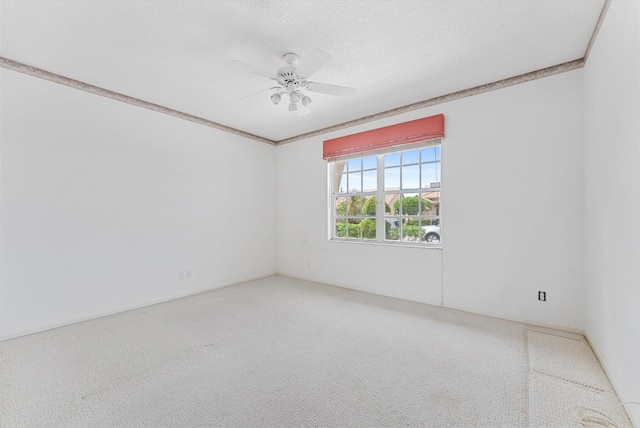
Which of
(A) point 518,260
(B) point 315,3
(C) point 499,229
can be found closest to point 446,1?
(B) point 315,3

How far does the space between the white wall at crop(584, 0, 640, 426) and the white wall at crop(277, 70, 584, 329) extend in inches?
9.5

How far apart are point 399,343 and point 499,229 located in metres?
1.68

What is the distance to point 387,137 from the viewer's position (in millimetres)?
3814

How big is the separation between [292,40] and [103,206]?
2.76 m

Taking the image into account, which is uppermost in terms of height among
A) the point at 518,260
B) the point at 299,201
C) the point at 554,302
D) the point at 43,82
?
the point at 43,82

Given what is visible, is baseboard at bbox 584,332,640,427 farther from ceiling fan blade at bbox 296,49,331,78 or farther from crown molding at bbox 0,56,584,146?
ceiling fan blade at bbox 296,49,331,78

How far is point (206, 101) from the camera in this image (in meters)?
3.45

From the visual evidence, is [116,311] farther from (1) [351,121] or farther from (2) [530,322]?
(2) [530,322]

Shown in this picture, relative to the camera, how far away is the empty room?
1.72m

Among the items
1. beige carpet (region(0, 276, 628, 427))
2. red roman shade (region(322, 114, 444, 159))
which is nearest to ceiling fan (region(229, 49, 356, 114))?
red roman shade (region(322, 114, 444, 159))

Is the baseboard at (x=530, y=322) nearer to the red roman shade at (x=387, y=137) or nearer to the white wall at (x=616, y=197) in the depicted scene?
the white wall at (x=616, y=197)

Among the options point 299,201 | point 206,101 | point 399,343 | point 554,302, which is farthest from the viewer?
point 299,201

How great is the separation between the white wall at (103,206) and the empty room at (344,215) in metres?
0.02

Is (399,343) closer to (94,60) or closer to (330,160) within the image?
(330,160)
